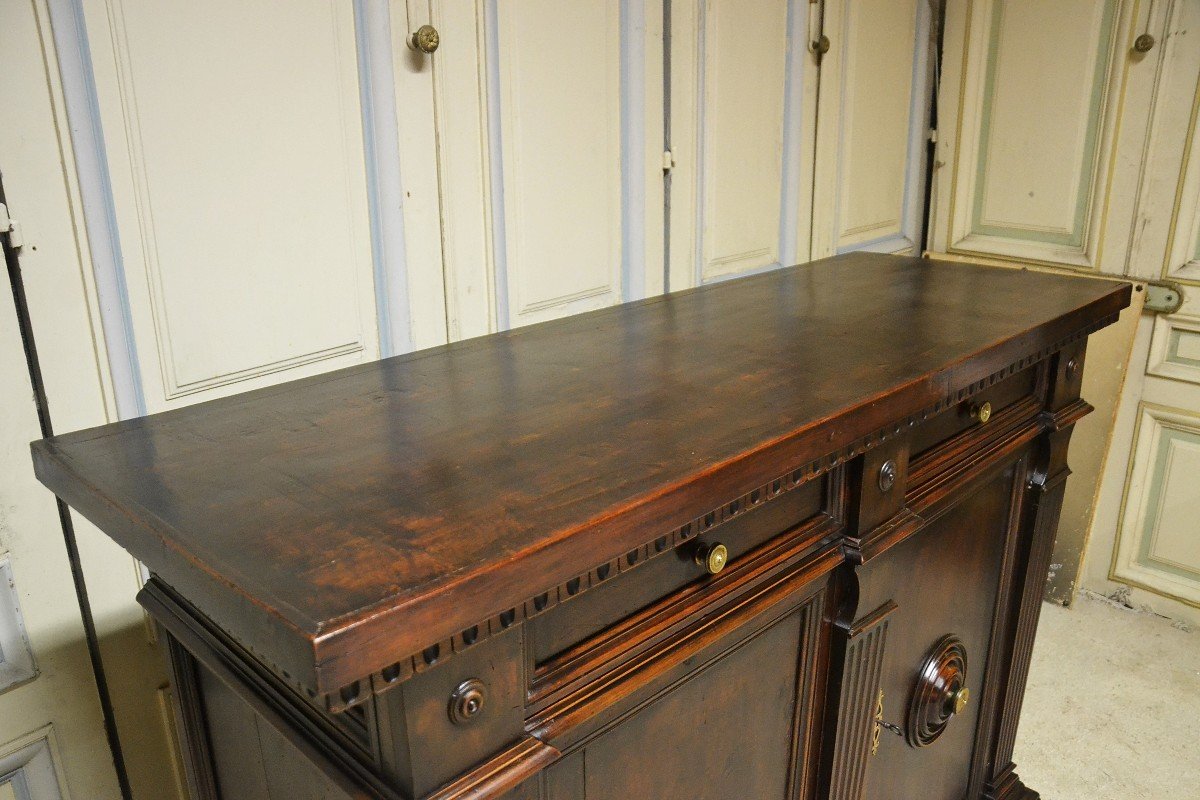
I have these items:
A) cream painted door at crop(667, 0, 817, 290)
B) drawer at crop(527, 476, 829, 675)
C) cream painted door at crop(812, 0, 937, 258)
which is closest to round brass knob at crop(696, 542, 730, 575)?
drawer at crop(527, 476, 829, 675)

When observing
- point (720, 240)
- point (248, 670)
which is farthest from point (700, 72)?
point (248, 670)

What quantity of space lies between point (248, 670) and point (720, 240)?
4.02 feet

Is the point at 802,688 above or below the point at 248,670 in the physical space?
below

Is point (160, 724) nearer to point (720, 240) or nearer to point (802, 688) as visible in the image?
point (802, 688)

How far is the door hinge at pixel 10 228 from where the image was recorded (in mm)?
929

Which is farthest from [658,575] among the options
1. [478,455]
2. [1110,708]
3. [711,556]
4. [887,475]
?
[1110,708]

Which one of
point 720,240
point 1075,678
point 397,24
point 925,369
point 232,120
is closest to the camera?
point 925,369

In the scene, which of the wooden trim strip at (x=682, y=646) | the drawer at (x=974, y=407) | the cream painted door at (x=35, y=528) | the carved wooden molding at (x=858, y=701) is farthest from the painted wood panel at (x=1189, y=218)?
the cream painted door at (x=35, y=528)

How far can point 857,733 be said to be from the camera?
107 cm

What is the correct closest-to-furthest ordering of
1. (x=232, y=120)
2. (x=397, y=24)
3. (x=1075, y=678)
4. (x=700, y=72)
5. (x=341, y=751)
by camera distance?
(x=341, y=751) → (x=232, y=120) → (x=397, y=24) → (x=700, y=72) → (x=1075, y=678)

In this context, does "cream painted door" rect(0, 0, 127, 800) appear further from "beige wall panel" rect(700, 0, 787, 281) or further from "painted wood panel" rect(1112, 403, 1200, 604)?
"painted wood panel" rect(1112, 403, 1200, 604)

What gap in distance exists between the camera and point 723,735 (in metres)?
0.91

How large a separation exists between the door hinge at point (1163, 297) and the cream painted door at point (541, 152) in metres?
1.08

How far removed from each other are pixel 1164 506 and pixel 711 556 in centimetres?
170
